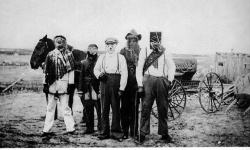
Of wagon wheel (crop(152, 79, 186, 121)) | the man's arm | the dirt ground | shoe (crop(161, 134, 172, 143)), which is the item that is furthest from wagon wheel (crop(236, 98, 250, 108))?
the man's arm

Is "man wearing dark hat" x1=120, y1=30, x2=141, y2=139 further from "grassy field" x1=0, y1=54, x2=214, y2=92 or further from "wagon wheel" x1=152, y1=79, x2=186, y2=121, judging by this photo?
"grassy field" x1=0, y1=54, x2=214, y2=92

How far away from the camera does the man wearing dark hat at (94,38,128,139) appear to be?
14.3 feet

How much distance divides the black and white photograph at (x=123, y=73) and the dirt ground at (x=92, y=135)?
0.02 meters

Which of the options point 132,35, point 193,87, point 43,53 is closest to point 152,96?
point 132,35

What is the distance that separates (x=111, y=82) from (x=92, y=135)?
96 centimetres

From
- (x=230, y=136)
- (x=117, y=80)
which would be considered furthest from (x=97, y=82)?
(x=230, y=136)

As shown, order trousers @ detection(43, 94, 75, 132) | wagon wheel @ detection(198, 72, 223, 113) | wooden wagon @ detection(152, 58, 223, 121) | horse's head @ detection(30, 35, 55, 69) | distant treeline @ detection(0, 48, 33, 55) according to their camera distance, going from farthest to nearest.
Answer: wagon wheel @ detection(198, 72, 223, 113)
wooden wagon @ detection(152, 58, 223, 121)
distant treeline @ detection(0, 48, 33, 55)
horse's head @ detection(30, 35, 55, 69)
trousers @ detection(43, 94, 75, 132)

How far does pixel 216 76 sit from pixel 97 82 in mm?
2459

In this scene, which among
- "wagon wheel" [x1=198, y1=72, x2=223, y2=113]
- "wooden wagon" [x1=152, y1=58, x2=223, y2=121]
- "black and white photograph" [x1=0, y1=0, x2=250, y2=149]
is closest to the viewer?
"black and white photograph" [x1=0, y1=0, x2=250, y2=149]

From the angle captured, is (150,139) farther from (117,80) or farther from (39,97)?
(39,97)

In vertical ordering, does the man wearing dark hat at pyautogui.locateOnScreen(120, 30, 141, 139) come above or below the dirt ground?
above

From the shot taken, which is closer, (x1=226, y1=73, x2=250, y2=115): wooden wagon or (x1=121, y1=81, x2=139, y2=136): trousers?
(x1=121, y1=81, x2=139, y2=136): trousers

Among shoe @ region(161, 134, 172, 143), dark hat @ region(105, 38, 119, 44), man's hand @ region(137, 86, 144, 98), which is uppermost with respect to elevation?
dark hat @ region(105, 38, 119, 44)

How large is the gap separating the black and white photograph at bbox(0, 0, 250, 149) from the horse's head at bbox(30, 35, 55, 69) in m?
0.02
